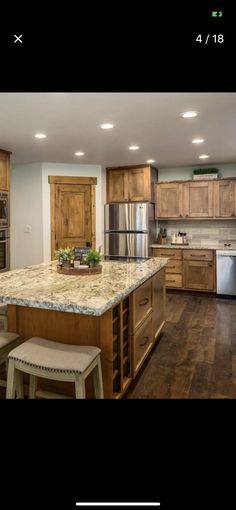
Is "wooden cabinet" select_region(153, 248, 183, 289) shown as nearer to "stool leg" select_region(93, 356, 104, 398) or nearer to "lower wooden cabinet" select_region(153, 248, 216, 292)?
"lower wooden cabinet" select_region(153, 248, 216, 292)

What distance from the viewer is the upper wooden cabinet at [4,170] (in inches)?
159

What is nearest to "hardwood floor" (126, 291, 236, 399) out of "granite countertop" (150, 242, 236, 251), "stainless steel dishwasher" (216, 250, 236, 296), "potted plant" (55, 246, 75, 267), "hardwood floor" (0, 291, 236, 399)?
"hardwood floor" (0, 291, 236, 399)

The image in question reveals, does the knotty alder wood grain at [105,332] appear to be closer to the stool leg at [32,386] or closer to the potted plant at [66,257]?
the stool leg at [32,386]

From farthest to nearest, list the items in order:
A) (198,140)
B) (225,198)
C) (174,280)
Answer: (174,280), (225,198), (198,140)

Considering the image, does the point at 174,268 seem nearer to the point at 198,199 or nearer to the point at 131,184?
the point at 198,199

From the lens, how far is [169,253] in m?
5.30

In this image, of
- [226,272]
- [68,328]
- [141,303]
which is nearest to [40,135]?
[141,303]

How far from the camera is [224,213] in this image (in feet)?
16.7

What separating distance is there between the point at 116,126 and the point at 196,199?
255 cm

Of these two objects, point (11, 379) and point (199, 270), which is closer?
point (11, 379)

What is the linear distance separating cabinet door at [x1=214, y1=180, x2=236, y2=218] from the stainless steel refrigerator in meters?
1.09

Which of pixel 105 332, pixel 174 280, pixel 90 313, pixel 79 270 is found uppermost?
pixel 79 270

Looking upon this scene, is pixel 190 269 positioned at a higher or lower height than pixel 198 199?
lower
